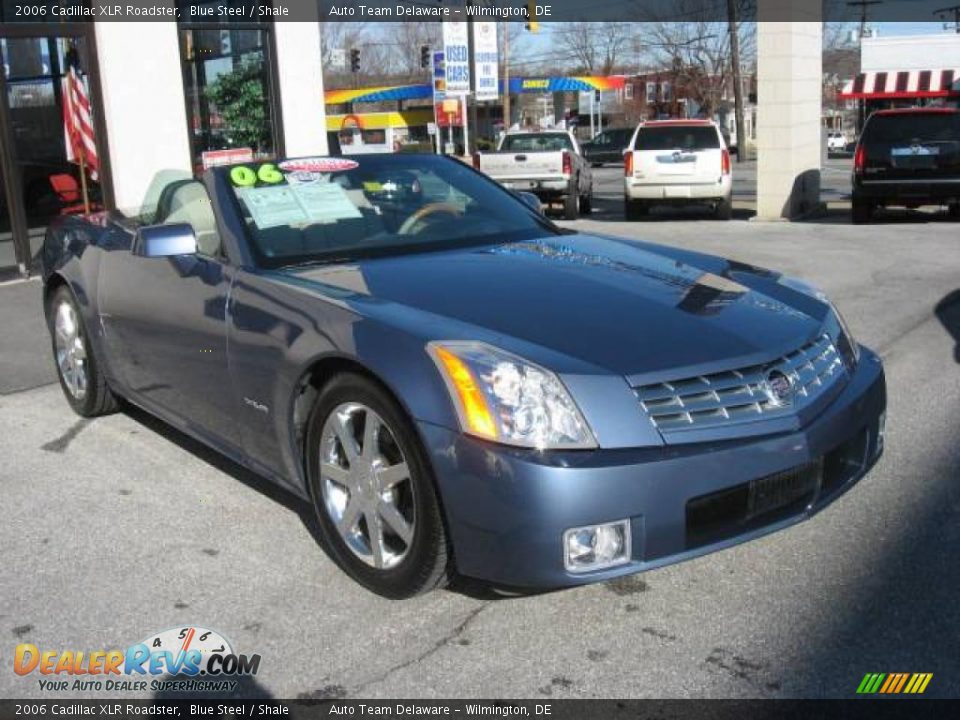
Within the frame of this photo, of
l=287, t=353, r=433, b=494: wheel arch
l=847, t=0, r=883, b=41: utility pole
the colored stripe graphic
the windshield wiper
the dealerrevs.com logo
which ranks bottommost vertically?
the dealerrevs.com logo

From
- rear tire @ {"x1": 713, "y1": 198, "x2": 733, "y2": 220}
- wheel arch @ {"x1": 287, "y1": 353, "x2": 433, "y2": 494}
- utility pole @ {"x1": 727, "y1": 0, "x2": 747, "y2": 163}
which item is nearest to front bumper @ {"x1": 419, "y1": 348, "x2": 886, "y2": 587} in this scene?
wheel arch @ {"x1": 287, "y1": 353, "x2": 433, "y2": 494}

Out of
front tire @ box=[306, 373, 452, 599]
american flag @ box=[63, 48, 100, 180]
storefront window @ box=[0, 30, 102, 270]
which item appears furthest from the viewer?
american flag @ box=[63, 48, 100, 180]

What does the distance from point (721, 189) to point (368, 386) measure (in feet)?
48.3

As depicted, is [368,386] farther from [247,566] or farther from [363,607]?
[247,566]

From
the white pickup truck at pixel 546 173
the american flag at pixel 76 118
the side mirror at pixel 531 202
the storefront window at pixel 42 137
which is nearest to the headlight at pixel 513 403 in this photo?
the side mirror at pixel 531 202

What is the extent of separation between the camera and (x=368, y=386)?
339 cm

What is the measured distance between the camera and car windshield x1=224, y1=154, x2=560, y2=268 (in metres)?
4.36

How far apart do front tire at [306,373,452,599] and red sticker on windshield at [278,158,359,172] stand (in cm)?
150

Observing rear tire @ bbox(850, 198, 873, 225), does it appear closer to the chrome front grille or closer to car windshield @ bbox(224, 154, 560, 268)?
car windshield @ bbox(224, 154, 560, 268)

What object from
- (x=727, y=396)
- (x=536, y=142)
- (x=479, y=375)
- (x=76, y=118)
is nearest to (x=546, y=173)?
(x=536, y=142)

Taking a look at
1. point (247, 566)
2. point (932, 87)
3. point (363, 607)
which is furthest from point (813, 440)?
point (932, 87)

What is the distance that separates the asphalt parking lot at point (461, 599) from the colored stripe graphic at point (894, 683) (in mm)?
29

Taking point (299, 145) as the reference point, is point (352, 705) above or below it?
below

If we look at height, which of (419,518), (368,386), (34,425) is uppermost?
(368,386)
